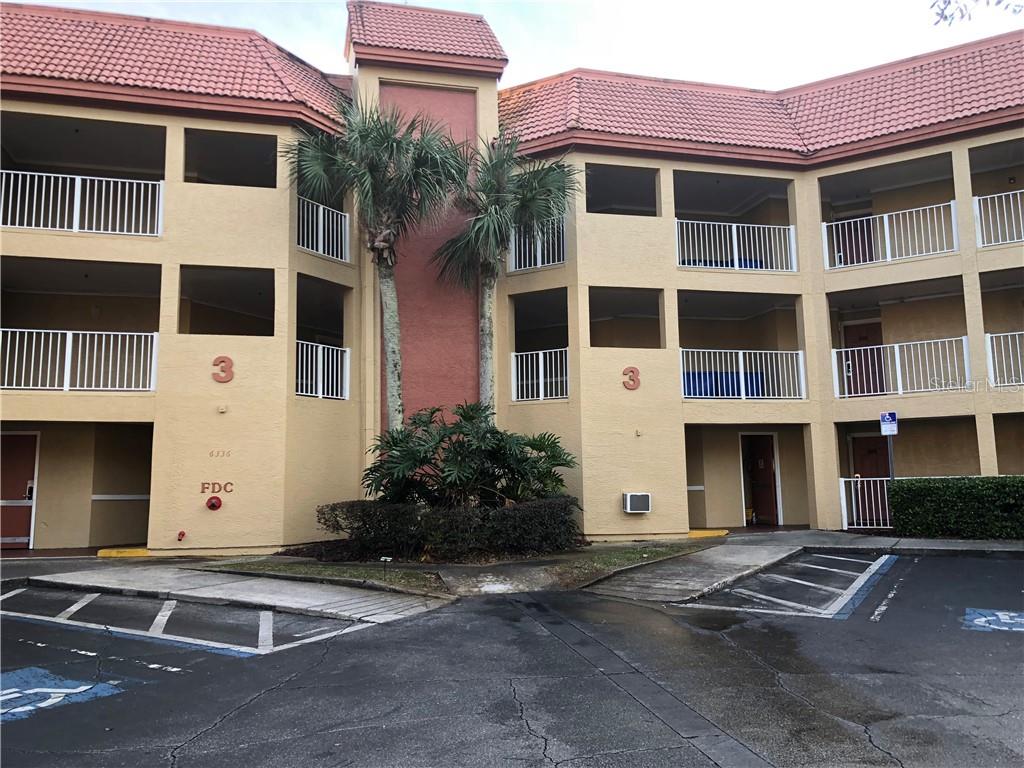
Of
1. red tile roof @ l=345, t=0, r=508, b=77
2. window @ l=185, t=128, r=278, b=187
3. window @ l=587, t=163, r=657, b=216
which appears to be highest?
red tile roof @ l=345, t=0, r=508, b=77

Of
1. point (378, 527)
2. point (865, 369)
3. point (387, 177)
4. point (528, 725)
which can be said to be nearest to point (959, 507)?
point (865, 369)

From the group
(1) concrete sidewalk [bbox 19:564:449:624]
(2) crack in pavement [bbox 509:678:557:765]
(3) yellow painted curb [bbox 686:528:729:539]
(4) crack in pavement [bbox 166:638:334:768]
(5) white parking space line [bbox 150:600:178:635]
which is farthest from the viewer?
(3) yellow painted curb [bbox 686:528:729:539]

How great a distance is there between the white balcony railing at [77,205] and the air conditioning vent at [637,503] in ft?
33.6

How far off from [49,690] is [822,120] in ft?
57.4

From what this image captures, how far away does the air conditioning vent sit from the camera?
13.9m

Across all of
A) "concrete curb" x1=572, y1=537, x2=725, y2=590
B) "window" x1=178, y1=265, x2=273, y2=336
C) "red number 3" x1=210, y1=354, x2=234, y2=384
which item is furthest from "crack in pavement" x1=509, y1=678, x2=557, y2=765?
"window" x1=178, y1=265, x2=273, y2=336

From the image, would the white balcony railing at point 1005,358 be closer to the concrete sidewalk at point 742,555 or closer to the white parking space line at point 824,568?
the concrete sidewalk at point 742,555

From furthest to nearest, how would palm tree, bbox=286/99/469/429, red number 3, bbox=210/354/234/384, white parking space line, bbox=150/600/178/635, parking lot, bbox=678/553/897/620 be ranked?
red number 3, bbox=210/354/234/384
palm tree, bbox=286/99/469/429
parking lot, bbox=678/553/897/620
white parking space line, bbox=150/600/178/635

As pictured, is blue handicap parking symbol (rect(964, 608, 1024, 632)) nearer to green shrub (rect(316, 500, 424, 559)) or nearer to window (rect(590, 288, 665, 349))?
green shrub (rect(316, 500, 424, 559))

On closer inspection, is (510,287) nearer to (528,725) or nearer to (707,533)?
(707,533)

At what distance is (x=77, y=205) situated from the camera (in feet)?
40.6

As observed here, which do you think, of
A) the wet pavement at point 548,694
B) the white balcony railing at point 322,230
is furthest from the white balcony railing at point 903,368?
the white balcony railing at point 322,230

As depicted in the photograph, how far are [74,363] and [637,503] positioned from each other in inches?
457

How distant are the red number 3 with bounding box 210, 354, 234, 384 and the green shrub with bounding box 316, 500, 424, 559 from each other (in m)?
3.12
